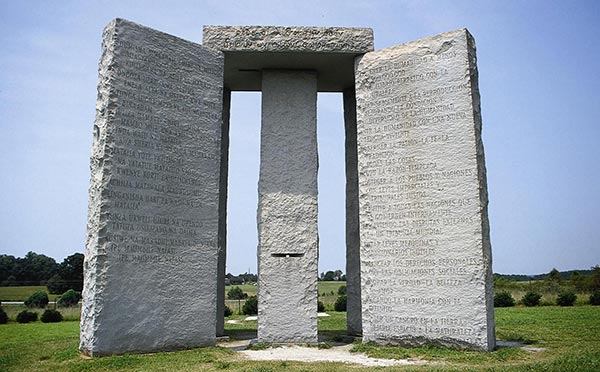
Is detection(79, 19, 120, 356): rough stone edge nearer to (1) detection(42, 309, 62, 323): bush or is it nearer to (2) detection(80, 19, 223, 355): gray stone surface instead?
(2) detection(80, 19, 223, 355): gray stone surface

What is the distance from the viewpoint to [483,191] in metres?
8.92

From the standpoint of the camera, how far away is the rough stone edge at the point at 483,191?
337 inches

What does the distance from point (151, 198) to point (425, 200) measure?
5.16 m

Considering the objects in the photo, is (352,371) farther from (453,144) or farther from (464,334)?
(453,144)

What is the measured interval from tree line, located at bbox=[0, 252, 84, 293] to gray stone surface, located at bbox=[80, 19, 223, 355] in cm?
1957

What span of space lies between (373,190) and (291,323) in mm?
3232

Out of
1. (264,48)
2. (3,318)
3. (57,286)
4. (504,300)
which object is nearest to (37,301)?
(3,318)

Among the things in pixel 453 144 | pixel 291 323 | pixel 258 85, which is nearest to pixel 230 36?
pixel 258 85

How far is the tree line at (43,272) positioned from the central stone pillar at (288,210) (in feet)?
63.9

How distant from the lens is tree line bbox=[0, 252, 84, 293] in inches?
1075

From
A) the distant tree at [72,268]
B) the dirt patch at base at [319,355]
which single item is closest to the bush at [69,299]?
the distant tree at [72,268]

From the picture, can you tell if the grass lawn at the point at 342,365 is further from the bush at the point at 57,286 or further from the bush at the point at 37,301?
the bush at the point at 57,286

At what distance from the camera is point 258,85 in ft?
40.0

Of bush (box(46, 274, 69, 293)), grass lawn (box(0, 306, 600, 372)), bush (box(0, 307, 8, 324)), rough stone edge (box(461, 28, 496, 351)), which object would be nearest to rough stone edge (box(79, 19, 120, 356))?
grass lawn (box(0, 306, 600, 372))
